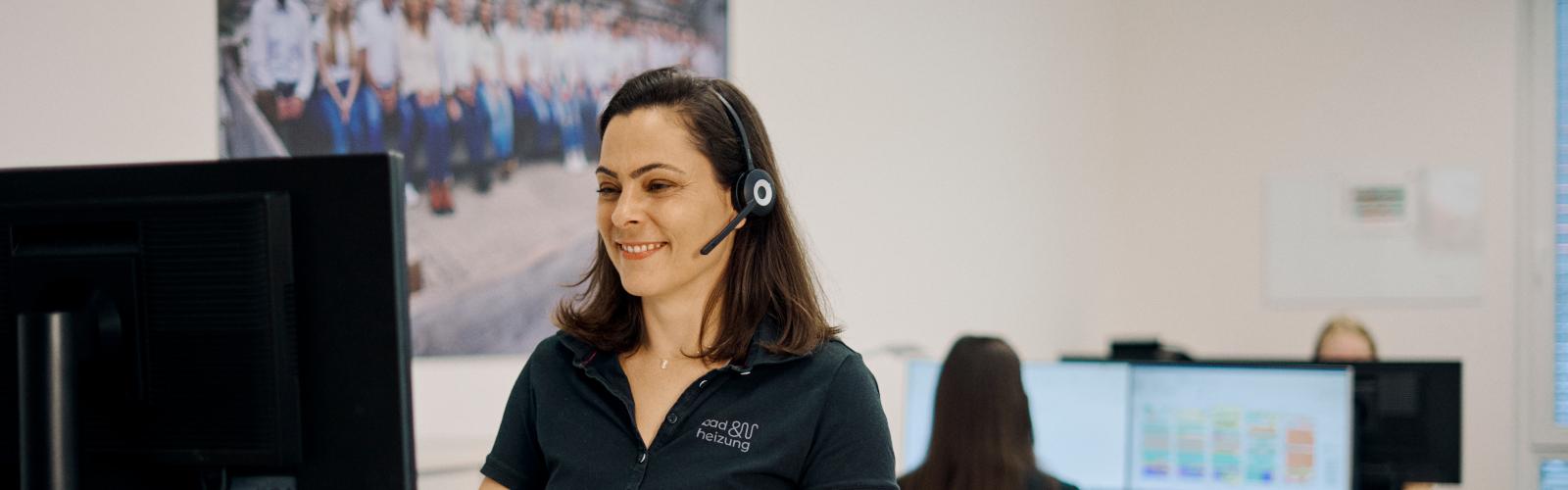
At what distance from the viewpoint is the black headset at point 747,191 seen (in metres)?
1.31

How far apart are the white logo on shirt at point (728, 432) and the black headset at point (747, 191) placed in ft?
0.55

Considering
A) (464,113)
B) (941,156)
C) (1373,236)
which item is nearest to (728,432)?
(464,113)

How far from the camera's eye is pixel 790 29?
3680 mm

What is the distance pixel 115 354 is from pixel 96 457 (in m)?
0.08

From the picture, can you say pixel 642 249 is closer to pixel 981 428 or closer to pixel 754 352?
pixel 754 352

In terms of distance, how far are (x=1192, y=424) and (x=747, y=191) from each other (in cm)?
190

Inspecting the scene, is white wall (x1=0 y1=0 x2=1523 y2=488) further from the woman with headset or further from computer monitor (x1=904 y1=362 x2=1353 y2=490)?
the woman with headset

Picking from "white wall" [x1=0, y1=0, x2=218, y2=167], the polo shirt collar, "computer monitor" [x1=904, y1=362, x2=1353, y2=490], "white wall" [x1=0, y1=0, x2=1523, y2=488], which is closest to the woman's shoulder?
the polo shirt collar

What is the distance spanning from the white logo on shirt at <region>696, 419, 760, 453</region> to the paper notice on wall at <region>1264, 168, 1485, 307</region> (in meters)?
4.43

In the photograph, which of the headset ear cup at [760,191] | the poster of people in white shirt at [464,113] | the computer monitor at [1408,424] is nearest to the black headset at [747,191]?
the headset ear cup at [760,191]

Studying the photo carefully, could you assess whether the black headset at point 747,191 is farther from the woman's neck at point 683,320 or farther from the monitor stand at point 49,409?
the monitor stand at point 49,409

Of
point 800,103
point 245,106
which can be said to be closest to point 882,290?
point 800,103

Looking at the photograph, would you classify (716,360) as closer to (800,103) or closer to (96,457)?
(96,457)

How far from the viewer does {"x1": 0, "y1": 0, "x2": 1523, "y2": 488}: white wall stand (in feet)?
12.8
